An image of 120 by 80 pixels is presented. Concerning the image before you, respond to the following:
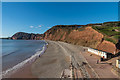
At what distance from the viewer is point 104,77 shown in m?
Result: 7.36

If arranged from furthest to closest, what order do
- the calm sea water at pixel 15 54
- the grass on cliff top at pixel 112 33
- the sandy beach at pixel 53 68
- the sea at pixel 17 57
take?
the grass on cliff top at pixel 112 33, the calm sea water at pixel 15 54, the sea at pixel 17 57, the sandy beach at pixel 53 68

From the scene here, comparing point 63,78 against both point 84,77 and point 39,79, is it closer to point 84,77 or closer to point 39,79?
point 84,77

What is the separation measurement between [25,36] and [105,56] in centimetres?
21176

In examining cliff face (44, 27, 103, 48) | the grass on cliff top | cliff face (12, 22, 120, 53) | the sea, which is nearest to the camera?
the sea

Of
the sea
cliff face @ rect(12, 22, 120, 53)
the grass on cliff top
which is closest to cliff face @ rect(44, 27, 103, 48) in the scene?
cliff face @ rect(12, 22, 120, 53)

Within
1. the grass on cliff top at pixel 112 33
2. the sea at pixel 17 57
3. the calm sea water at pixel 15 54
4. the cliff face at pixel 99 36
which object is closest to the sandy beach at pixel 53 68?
the sea at pixel 17 57

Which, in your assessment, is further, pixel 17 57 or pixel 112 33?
pixel 112 33

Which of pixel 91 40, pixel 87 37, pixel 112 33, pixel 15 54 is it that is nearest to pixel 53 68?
pixel 15 54

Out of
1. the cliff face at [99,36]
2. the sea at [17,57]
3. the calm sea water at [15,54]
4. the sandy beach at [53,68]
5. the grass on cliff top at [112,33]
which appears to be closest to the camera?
the sandy beach at [53,68]

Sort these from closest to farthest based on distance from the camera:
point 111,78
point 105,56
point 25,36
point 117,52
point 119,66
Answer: point 111,78
point 119,66
point 105,56
point 117,52
point 25,36

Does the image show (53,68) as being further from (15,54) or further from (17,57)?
(15,54)

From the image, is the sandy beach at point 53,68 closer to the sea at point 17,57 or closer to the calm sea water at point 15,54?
the sea at point 17,57

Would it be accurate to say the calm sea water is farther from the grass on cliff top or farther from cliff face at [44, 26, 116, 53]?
the grass on cliff top

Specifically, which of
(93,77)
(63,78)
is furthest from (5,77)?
(93,77)
